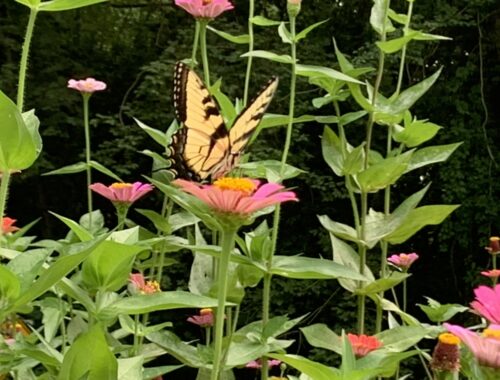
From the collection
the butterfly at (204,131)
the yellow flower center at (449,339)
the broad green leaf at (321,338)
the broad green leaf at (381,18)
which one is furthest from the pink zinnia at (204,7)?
the yellow flower center at (449,339)

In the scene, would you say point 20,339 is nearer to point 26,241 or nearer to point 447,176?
point 26,241

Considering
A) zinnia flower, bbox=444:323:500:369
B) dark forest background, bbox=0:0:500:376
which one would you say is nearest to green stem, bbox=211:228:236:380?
zinnia flower, bbox=444:323:500:369

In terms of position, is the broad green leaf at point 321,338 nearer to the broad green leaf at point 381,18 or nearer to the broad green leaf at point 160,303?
the broad green leaf at point 160,303

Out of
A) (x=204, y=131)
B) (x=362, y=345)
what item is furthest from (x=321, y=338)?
(x=204, y=131)

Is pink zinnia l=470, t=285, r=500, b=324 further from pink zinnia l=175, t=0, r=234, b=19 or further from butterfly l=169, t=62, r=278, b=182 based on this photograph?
pink zinnia l=175, t=0, r=234, b=19

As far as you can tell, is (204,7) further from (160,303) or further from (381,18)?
(160,303)
